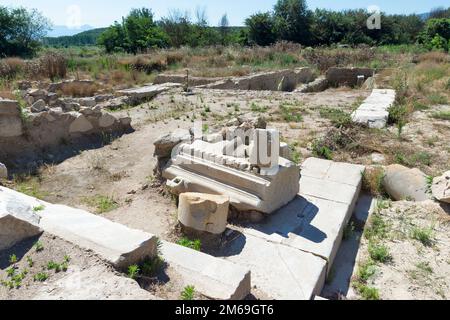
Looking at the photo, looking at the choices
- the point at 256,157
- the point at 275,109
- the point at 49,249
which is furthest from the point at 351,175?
the point at 275,109

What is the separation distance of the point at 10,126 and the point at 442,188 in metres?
6.02

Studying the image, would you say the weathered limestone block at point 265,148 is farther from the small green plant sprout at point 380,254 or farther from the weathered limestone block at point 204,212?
the small green plant sprout at point 380,254

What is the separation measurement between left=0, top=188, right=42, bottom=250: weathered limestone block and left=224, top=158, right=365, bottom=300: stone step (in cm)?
154

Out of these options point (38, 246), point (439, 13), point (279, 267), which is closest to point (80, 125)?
point (38, 246)

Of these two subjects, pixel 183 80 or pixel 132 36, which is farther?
pixel 132 36

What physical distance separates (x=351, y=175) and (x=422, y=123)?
3.74 metres

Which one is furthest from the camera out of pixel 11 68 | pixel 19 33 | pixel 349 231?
pixel 19 33

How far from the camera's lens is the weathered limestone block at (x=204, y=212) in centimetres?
315

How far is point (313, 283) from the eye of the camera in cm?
266

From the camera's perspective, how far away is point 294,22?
107ft

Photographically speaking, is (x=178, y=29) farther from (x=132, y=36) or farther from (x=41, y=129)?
(x=41, y=129)

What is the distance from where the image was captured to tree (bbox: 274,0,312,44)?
106 feet

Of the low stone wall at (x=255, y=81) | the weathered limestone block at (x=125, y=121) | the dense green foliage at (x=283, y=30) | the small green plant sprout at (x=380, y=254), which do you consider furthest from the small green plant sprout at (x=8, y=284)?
the dense green foliage at (x=283, y=30)

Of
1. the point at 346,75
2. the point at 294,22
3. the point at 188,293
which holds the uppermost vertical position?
the point at 294,22
